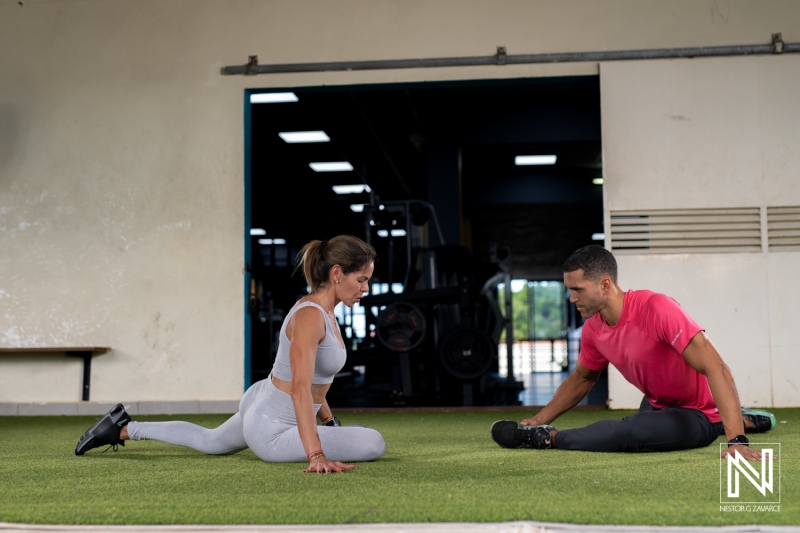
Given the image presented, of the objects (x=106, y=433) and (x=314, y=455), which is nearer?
(x=314, y=455)

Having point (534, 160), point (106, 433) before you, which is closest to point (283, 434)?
point (106, 433)

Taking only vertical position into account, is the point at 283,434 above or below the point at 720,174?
below

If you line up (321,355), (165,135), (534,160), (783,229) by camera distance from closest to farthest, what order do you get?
1. (321,355)
2. (783,229)
3. (165,135)
4. (534,160)

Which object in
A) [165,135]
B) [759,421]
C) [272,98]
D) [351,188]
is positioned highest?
[272,98]

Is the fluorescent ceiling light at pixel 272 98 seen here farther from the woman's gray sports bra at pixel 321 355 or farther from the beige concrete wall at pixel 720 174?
the woman's gray sports bra at pixel 321 355

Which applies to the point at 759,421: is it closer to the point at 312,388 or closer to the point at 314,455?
the point at 312,388

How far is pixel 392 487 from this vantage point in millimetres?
2457

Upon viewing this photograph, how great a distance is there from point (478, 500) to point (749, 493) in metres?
0.72

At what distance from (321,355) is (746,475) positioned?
1368mm

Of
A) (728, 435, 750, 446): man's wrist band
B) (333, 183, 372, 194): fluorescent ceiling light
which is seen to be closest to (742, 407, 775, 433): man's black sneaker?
(728, 435, 750, 446): man's wrist band

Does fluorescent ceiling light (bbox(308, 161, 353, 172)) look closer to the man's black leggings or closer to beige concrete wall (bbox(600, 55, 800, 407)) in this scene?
beige concrete wall (bbox(600, 55, 800, 407))

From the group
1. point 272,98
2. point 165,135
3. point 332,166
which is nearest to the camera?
point 165,135

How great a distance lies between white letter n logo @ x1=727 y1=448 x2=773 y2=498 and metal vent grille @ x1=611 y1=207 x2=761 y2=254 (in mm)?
3548

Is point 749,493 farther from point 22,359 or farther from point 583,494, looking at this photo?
point 22,359
